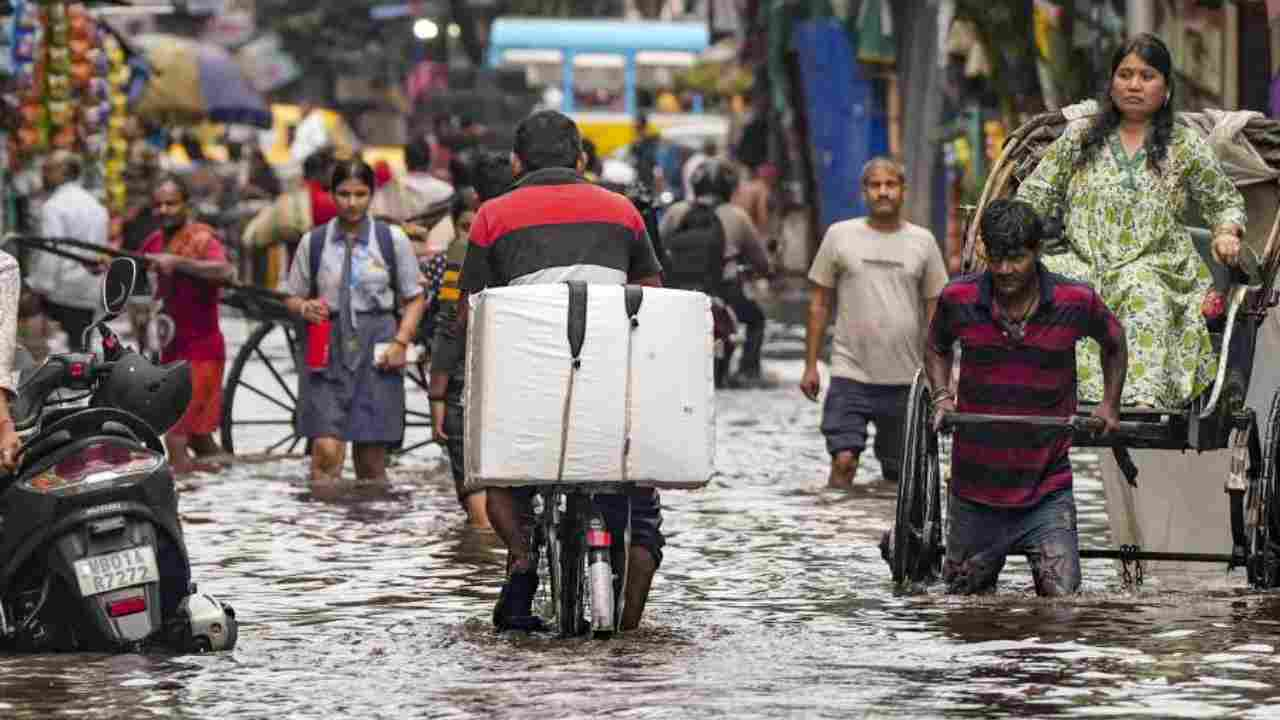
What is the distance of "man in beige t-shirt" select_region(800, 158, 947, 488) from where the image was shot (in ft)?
53.3

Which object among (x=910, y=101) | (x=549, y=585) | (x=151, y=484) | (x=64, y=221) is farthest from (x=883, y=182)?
(x=910, y=101)

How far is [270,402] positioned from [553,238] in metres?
11.6

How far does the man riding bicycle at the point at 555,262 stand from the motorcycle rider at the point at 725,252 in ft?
50.1

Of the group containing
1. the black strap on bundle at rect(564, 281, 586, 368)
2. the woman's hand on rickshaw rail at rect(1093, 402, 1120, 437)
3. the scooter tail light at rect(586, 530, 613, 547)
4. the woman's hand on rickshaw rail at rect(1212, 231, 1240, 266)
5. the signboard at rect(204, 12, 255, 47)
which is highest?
the signboard at rect(204, 12, 255, 47)

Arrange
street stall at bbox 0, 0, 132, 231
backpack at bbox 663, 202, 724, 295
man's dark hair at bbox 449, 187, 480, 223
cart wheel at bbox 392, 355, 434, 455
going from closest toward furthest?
man's dark hair at bbox 449, 187, 480, 223 < cart wheel at bbox 392, 355, 434, 455 < backpack at bbox 663, 202, 724, 295 < street stall at bbox 0, 0, 132, 231

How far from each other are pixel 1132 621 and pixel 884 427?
5815 millimetres

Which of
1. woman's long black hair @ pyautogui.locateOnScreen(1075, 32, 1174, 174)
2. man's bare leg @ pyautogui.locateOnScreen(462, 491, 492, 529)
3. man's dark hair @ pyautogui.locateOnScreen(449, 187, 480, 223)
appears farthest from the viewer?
man's dark hair @ pyautogui.locateOnScreen(449, 187, 480, 223)

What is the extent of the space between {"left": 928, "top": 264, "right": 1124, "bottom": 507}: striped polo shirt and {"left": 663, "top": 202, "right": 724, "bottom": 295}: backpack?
590 inches

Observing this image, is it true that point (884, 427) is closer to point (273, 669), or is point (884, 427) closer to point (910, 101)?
point (273, 669)

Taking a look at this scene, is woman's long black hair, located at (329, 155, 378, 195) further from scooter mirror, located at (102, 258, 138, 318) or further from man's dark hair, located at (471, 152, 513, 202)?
scooter mirror, located at (102, 258, 138, 318)

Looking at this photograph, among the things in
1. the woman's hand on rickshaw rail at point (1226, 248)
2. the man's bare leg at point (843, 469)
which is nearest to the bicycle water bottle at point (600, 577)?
the woman's hand on rickshaw rail at point (1226, 248)

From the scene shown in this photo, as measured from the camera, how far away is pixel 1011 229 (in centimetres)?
1113

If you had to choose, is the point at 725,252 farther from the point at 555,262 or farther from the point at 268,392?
the point at 555,262

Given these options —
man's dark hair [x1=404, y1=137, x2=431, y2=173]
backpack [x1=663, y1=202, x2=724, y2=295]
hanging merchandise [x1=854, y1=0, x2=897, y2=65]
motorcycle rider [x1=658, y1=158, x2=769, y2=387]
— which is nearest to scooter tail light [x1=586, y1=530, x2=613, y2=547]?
man's dark hair [x1=404, y1=137, x2=431, y2=173]
